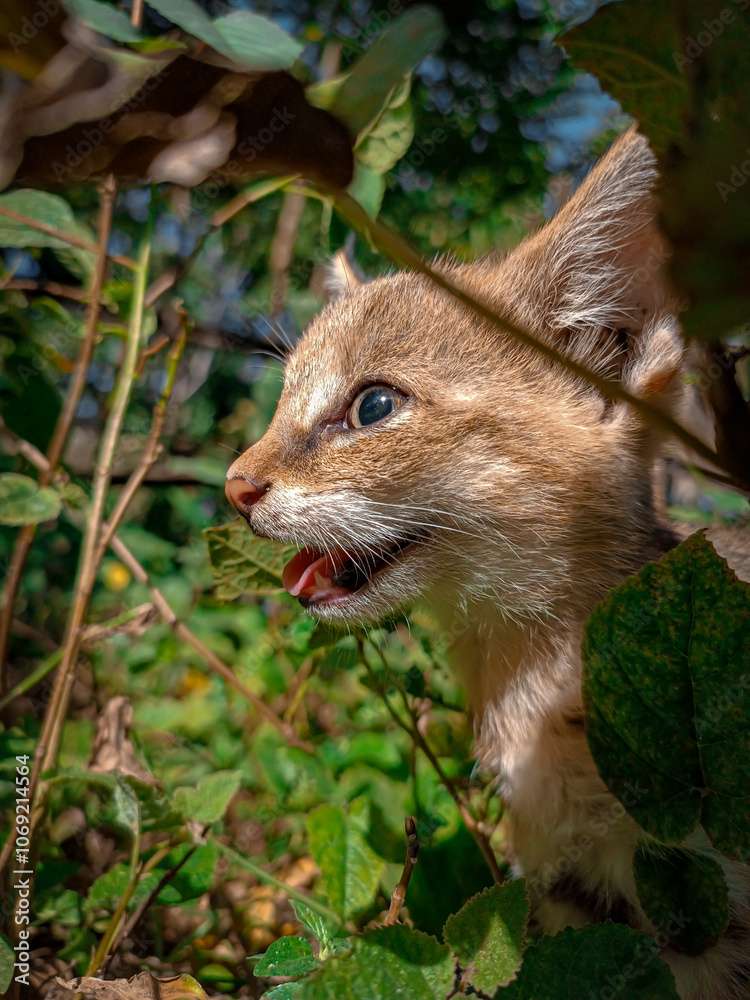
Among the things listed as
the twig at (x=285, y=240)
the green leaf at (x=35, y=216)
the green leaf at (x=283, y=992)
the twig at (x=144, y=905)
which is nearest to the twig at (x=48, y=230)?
the green leaf at (x=35, y=216)

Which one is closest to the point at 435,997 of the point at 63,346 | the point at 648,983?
the point at 648,983

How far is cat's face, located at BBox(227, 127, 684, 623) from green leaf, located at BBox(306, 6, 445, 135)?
2.39 feet

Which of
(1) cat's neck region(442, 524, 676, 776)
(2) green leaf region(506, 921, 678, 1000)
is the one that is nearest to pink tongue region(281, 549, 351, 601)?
(1) cat's neck region(442, 524, 676, 776)

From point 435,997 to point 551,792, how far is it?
64 cm

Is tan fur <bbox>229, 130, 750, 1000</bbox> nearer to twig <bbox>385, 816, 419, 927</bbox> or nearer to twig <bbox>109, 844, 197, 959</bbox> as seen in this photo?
twig <bbox>385, 816, 419, 927</bbox>

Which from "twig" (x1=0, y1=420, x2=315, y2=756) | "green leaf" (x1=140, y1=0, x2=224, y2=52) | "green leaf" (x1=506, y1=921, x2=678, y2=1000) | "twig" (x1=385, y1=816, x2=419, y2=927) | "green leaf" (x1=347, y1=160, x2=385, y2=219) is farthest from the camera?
"twig" (x1=0, y1=420, x2=315, y2=756)

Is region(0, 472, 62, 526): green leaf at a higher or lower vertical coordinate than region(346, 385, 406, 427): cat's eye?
lower

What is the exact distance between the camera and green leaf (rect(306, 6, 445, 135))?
0.93 m

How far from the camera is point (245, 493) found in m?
1.63

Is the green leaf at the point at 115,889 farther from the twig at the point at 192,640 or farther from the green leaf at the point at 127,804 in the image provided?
the twig at the point at 192,640

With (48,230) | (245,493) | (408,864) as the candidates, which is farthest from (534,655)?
(48,230)

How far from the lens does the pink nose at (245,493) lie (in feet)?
5.33

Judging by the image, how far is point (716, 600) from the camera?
95cm

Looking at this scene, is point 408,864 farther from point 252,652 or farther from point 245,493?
point 252,652
